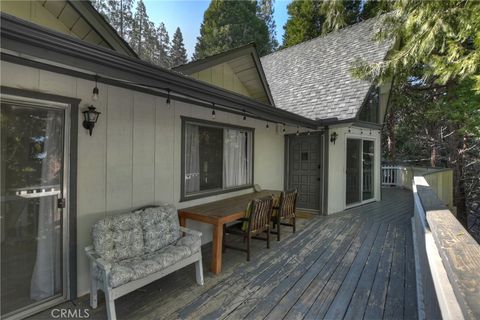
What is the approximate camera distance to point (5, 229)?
2289 mm

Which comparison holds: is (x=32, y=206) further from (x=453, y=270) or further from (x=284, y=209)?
(x=284, y=209)

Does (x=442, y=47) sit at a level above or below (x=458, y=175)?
above

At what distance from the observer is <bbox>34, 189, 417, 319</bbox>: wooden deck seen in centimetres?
246

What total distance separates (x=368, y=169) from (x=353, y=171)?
0.82 metres

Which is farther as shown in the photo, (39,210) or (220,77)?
(220,77)

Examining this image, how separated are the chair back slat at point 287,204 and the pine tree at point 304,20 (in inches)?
529

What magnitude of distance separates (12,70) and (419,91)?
11.9m

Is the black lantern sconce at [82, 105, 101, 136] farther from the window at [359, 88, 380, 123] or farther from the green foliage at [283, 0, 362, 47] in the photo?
the green foliage at [283, 0, 362, 47]

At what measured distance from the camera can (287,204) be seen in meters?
4.64

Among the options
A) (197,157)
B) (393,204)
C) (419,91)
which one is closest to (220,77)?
(197,157)

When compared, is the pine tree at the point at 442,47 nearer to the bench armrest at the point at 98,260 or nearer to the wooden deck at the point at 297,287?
the wooden deck at the point at 297,287

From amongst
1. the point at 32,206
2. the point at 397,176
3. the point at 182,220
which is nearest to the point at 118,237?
the point at 32,206

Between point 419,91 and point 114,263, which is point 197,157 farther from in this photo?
point 419,91

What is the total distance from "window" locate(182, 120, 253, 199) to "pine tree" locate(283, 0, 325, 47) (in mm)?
12618
